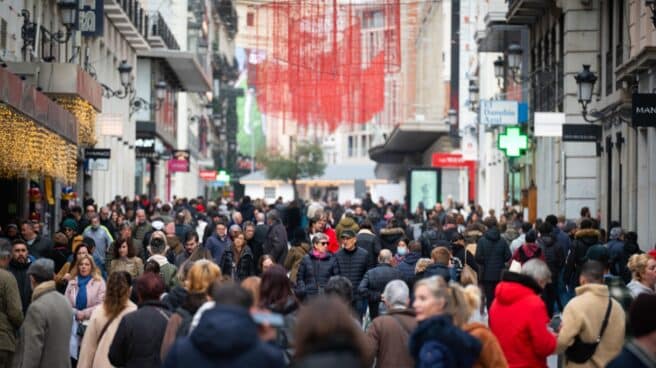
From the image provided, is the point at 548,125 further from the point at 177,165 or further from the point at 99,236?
the point at 177,165

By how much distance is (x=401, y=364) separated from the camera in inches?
A: 434

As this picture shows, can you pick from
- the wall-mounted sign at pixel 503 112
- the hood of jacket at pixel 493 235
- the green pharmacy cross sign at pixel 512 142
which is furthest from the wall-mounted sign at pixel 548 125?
the hood of jacket at pixel 493 235

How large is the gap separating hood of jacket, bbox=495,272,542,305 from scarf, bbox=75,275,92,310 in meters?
5.09

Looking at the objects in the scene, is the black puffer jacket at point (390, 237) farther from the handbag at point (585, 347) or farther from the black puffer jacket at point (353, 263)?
the handbag at point (585, 347)

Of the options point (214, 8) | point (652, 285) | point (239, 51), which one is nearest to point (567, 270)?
point (652, 285)

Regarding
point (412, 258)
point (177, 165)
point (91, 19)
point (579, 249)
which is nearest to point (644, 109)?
point (579, 249)

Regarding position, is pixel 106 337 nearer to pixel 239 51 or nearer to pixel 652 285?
Result: pixel 652 285

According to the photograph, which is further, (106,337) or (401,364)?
(106,337)

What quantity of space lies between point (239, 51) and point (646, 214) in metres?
127

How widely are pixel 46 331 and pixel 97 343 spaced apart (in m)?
0.96

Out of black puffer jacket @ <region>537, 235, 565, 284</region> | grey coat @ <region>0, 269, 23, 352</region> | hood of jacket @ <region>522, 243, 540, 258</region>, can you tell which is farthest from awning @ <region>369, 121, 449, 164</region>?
grey coat @ <region>0, 269, 23, 352</region>

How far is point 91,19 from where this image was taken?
37.4 meters

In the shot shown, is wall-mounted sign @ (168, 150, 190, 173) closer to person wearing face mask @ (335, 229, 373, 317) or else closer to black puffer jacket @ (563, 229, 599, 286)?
black puffer jacket @ (563, 229, 599, 286)

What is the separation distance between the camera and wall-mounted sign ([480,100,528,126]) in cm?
4103
